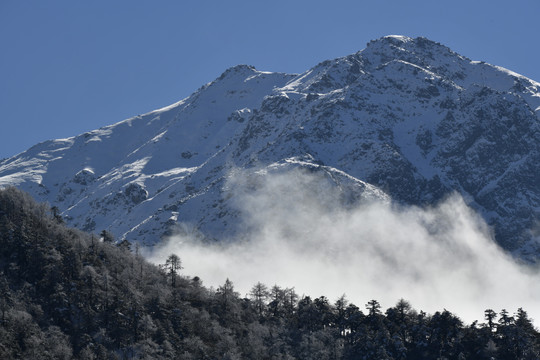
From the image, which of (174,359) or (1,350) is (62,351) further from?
(174,359)

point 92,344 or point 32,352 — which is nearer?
point 32,352

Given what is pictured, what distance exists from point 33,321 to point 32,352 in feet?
46.2

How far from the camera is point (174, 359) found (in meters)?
200

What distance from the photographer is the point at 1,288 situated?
199 m

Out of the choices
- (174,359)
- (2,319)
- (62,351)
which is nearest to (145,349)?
(174,359)

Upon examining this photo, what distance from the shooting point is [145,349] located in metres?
198

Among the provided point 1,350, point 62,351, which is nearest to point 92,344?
point 62,351

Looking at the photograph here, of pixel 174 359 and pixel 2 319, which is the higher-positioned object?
pixel 174 359

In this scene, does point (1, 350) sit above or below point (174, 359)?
below

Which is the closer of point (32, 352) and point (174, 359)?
point (32, 352)

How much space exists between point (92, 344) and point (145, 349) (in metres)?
11.9

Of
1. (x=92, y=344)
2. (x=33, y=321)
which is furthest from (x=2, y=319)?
(x=92, y=344)

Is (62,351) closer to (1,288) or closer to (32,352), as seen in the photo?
(32,352)

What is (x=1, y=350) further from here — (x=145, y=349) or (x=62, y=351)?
(x=145, y=349)
